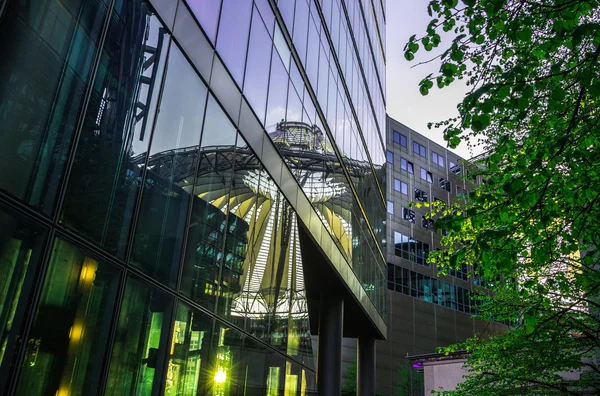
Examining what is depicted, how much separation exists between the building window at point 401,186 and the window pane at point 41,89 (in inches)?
2054

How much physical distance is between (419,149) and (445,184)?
17.4ft

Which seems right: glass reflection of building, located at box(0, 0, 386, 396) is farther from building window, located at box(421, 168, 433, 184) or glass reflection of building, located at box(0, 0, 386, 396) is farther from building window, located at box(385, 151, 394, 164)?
building window, located at box(421, 168, 433, 184)

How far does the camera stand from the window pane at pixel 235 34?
33.7 ft

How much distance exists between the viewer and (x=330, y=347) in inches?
808

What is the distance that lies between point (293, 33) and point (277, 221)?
18.4 ft

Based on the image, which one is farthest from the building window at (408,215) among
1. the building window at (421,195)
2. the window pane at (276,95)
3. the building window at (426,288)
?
the window pane at (276,95)

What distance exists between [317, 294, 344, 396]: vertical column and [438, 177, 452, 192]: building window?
143 feet

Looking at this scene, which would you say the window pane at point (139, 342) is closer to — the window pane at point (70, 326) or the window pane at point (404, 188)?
the window pane at point (70, 326)

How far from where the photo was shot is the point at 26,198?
522 cm

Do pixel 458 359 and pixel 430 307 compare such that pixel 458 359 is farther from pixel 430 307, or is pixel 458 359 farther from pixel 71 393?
pixel 71 393

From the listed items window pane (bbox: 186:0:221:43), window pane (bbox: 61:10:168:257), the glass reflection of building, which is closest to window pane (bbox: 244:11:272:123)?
the glass reflection of building

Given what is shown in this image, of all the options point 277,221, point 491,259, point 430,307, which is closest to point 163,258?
point 491,259

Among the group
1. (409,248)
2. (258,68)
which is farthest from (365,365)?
(409,248)

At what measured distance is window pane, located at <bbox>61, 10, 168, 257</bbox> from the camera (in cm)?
609
